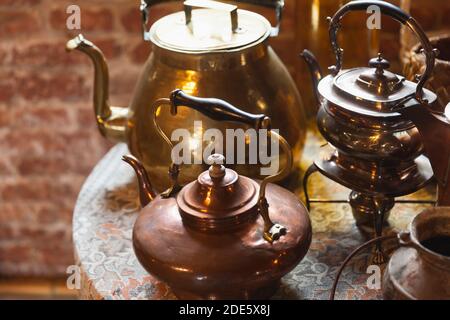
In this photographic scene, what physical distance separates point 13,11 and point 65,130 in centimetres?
30

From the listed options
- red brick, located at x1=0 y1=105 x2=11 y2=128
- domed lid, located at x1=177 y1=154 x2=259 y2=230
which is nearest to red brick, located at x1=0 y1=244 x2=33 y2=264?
red brick, located at x1=0 y1=105 x2=11 y2=128

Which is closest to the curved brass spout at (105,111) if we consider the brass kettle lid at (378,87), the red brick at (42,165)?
the brass kettle lid at (378,87)

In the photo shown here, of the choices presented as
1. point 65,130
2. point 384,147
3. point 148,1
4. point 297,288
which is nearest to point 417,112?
point 384,147

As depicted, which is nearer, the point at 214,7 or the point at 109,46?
the point at 214,7

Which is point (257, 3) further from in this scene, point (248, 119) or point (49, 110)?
point (49, 110)

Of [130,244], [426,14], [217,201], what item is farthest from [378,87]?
[426,14]

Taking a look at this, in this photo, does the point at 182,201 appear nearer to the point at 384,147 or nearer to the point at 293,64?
the point at 384,147

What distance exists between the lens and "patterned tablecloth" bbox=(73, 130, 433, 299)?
0.92 meters

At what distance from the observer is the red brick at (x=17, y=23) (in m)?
1.47

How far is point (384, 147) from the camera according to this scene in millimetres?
899

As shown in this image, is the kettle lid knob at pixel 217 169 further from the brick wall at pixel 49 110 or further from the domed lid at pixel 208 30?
the brick wall at pixel 49 110

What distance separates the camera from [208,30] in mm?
1042

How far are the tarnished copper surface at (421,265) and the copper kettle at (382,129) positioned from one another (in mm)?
119

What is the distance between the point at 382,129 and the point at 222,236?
0.26m
